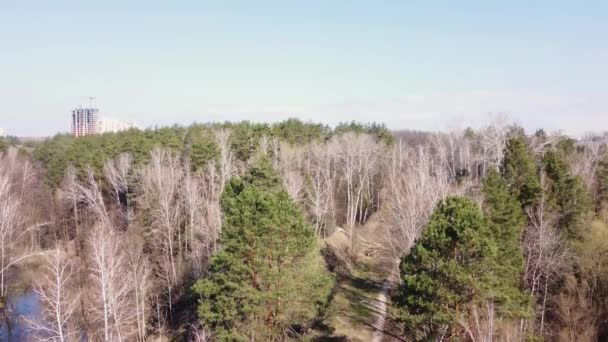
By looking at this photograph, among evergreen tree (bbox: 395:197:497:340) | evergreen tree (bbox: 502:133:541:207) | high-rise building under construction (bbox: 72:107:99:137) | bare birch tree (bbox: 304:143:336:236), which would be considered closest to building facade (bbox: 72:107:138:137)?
high-rise building under construction (bbox: 72:107:99:137)

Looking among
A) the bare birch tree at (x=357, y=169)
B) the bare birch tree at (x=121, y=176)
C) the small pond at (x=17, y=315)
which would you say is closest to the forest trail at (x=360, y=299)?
the bare birch tree at (x=357, y=169)

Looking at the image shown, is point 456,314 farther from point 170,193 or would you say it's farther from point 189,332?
point 170,193

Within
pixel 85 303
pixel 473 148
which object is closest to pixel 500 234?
pixel 85 303

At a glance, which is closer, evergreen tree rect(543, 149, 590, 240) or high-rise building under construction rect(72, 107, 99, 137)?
evergreen tree rect(543, 149, 590, 240)

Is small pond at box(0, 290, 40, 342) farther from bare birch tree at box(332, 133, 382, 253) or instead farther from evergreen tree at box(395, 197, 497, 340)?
bare birch tree at box(332, 133, 382, 253)

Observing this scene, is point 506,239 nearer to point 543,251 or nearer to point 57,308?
point 543,251

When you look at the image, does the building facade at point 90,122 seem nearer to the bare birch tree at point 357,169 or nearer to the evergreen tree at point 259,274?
the bare birch tree at point 357,169
